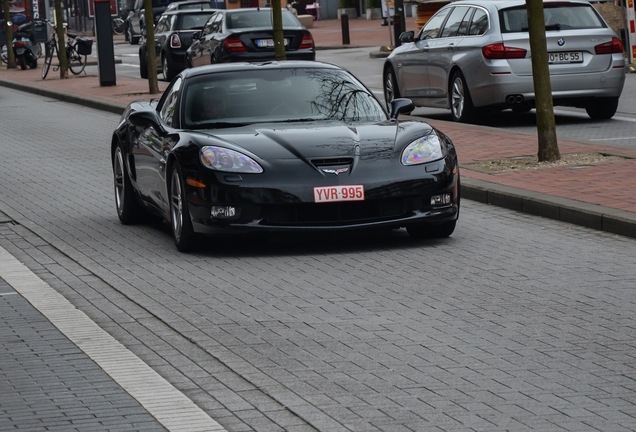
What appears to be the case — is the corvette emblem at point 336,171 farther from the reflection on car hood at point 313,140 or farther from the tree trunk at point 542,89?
the tree trunk at point 542,89

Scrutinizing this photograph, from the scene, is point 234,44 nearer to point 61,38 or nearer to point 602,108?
point 602,108

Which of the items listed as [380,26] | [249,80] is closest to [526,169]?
[249,80]

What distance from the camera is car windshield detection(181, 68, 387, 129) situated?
11227 millimetres

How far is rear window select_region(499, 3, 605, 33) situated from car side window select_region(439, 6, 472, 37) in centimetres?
70

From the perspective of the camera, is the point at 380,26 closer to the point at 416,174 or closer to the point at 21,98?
the point at 21,98

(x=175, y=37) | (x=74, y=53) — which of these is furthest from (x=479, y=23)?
(x=74, y=53)

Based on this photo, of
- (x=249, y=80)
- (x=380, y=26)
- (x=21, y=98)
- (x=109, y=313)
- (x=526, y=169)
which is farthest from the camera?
(x=380, y=26)

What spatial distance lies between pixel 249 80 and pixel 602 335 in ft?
15.6

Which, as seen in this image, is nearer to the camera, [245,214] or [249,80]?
[245,214]

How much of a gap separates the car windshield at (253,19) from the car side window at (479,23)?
9.83 m

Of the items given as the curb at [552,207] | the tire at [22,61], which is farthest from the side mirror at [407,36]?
the tire at [22,61]

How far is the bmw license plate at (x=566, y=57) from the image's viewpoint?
63.2 ft

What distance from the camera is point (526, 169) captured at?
13.9 metres

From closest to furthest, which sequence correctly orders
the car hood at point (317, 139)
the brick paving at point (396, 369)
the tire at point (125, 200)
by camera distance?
the brick paving at point (396, 369) < the car hood at point (317, 139) < the tire at point (125, 200)
